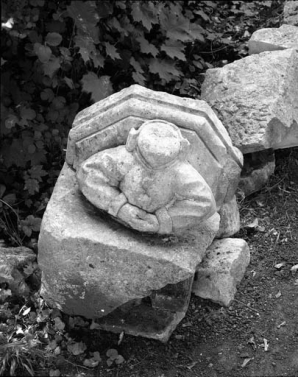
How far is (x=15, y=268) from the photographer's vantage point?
3.82m

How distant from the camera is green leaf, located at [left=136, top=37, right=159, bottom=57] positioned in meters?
4.66

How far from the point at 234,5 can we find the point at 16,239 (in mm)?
3238

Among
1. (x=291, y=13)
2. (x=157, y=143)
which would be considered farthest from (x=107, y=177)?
(x=291, y=13)

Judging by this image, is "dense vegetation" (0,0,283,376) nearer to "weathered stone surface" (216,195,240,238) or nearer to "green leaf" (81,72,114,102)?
"green leaf" (81,72,114,102)

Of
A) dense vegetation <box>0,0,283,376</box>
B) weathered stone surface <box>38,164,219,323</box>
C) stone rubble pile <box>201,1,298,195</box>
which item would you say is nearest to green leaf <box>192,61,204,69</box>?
dense vegetation <box>0,0,283,376</box>

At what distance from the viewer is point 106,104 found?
11.3ft

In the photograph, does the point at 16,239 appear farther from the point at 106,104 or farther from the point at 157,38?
the point at 157,38

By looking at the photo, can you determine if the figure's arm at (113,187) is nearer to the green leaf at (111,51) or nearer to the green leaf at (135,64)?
the green leaf at (111,51)

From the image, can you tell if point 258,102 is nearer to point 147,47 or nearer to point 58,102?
point 147,47

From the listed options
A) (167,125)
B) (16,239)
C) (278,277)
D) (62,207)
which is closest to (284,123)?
(278,277)

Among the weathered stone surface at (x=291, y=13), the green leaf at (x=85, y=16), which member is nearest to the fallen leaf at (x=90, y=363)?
the green leaf at (x=85, y=16)

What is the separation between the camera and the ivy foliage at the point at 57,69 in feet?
13.6

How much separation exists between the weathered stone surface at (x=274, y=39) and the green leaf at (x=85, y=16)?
1.29 meters

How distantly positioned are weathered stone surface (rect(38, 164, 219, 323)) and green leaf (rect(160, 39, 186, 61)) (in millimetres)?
1660
